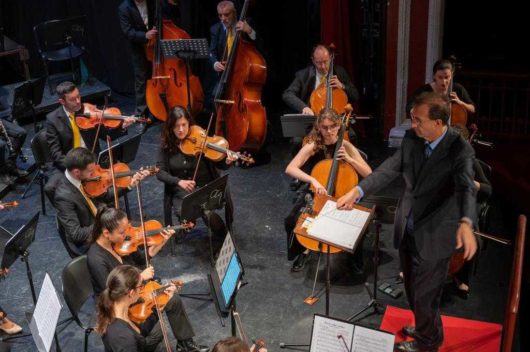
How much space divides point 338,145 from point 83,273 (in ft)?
6.82

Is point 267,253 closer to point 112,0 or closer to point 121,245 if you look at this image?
point 121,245

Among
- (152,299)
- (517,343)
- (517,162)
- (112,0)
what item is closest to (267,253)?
(152,299)

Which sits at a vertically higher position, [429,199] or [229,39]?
[229,39]

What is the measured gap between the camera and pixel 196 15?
883 cm

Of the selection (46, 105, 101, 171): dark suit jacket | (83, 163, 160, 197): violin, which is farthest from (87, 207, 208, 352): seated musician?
(46, 105, 101, 171): dark suit jacket

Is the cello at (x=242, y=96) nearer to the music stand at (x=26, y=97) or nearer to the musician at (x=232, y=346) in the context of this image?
the music stand at (x=26, y=97)

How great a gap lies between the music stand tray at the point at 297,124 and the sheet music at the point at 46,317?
108 inches

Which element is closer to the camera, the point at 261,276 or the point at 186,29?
the point at 261,276

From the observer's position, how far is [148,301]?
431 centimetres

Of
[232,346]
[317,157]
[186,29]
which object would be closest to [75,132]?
[317,157]

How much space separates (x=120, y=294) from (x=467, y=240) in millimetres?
1993

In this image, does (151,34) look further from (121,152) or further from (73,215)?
(73,215)

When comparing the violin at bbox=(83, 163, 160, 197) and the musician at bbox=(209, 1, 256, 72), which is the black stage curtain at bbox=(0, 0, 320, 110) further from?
the violin at bbox=(83, 163, 160, 197)

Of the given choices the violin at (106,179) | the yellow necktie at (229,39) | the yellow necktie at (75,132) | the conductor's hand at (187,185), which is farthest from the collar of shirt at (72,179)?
the yellow necktie at (229,39)
